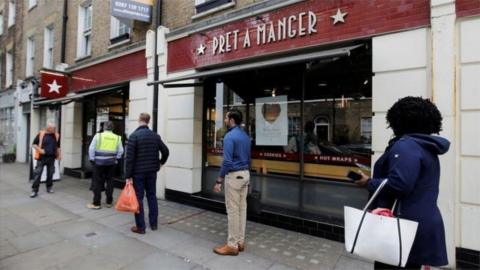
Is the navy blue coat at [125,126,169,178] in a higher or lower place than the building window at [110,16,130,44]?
lower

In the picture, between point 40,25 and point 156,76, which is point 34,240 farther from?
point 40,25

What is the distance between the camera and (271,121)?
5.99m

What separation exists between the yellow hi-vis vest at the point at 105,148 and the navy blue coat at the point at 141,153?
2013mm

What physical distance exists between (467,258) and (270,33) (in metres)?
4.38

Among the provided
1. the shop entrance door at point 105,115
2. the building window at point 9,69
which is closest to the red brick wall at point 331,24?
the shop entrance door at point 105,115

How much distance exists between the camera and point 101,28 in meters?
9.59

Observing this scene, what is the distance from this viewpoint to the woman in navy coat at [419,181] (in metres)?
2.03

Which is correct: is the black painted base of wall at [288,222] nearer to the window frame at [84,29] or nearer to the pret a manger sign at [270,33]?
the pret a manger sign at [270,33]

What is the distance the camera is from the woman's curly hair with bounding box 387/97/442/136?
2146 millimetres

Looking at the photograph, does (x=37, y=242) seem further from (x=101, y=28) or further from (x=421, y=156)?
(x=101, y=28)

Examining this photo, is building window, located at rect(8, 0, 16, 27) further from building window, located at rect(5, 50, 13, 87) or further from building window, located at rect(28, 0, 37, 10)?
building window, located at rect(28, 0, 37, 10)

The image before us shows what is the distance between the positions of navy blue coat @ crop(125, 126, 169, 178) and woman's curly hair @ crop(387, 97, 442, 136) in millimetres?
3695

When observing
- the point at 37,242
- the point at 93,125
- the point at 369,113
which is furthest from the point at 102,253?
the point at 93,125

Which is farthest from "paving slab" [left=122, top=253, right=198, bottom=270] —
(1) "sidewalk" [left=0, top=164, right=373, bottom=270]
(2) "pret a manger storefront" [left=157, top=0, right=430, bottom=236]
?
(2) "pret a manger storefront" [left=157, top=0, right=430, bottom=236]
